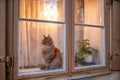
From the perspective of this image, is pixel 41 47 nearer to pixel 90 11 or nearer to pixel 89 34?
pixel 89 34

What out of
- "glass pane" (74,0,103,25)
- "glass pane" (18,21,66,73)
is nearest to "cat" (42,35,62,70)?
"glass pane" (18,21,66,73)

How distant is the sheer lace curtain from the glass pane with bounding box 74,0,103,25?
1.18ft

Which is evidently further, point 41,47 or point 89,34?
point 89,34

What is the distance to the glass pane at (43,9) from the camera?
6.75 ft

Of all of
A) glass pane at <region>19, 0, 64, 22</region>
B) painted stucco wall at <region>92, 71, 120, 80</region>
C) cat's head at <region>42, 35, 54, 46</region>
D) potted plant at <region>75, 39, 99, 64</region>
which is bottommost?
painted stucco wall at <region>92, 71, 120, 80</region>

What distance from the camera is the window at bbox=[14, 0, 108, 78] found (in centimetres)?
202

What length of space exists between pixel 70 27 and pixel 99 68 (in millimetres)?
658

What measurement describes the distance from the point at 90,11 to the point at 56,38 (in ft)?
2.27

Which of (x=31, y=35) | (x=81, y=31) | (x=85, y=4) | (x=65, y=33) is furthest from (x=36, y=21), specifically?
(x=85, y=4)

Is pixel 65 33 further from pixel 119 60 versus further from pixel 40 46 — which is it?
pixel 119 60

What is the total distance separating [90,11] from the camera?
8.87ft

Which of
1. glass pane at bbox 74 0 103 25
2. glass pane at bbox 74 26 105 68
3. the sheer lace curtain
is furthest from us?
glass pane at bbox 74 0 103 25

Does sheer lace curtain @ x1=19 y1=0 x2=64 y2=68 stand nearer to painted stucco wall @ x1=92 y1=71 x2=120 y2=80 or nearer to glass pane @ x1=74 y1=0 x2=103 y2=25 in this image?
glass pane @ x1=74 y1=0 x2=103 y2=25

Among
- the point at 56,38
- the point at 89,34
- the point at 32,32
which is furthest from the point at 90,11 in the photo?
the point at 32,32
